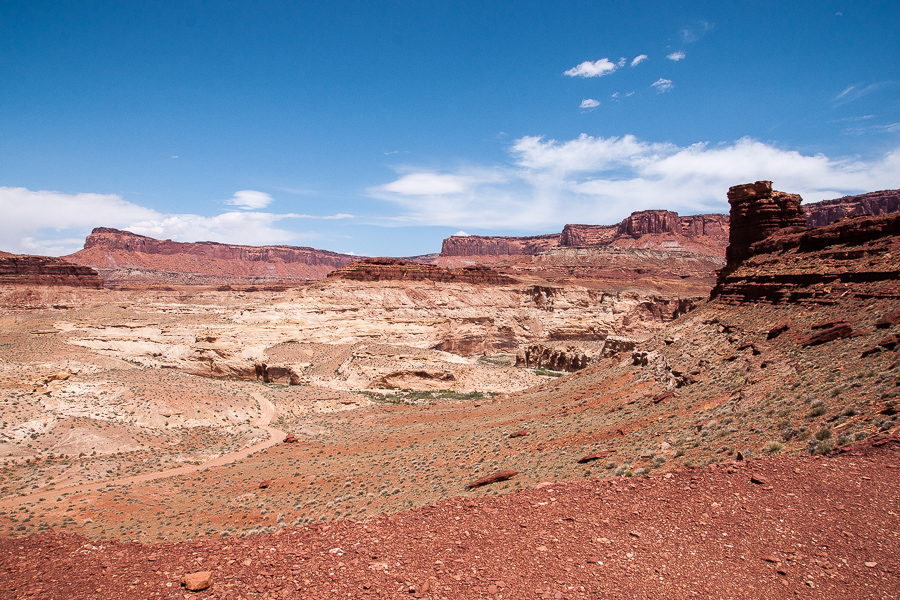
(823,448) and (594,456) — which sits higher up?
(823,448)

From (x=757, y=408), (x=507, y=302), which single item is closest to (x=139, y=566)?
(x=757, y=408)

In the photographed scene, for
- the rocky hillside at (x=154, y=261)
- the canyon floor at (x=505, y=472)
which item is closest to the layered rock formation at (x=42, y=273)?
the canyon floor at (x=505, y=472)

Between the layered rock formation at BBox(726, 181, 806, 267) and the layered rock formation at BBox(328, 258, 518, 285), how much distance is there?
42764 mm

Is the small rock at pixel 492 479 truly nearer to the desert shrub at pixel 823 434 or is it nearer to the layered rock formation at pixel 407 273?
the desert shrub at pixel 823 434

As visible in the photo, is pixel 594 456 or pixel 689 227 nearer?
pixel 594 456

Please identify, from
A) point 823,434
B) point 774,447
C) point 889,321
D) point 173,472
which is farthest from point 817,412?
point 173,472

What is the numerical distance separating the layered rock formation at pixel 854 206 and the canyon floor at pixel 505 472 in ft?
429

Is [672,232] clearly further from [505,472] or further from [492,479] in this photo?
[492,479]

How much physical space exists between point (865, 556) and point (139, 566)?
983 centimetres

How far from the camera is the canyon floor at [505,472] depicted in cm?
584

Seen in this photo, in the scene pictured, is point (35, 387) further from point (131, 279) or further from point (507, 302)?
point (131, 279)

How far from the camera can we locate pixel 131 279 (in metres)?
147

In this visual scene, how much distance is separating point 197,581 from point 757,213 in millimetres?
29531

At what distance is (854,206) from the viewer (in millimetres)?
124938
